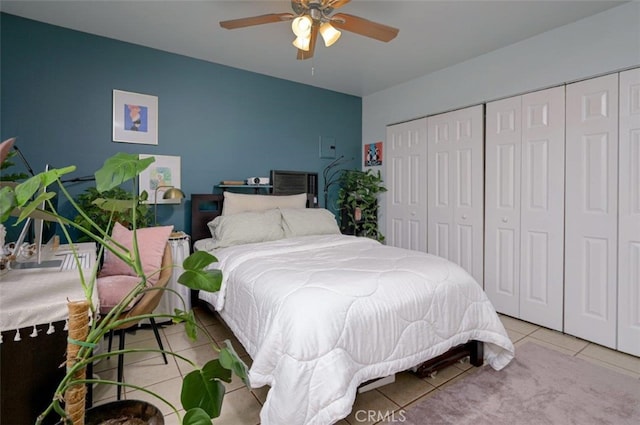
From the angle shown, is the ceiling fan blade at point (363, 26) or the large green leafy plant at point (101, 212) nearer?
the ceiling fan blade at point (363, 26)

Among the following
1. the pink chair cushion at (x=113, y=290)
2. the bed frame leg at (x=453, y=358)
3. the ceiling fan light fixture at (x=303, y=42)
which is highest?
the ceiling fan light fixture at (x=303, y=42)

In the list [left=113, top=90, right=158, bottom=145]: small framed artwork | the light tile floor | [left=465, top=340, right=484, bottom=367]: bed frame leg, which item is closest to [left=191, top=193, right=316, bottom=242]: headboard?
[left=113, top=90, right=158, bottom=145]: small framed artwork

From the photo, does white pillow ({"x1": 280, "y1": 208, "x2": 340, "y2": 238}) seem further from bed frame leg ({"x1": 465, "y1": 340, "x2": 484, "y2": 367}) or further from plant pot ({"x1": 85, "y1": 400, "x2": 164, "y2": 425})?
plant pot ({"x1": 85, "y1": 400, "x2": 164, "y2": 425})

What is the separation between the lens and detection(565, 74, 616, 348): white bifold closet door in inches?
94.3

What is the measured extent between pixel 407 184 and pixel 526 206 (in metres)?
1.37

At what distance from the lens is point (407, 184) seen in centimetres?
396

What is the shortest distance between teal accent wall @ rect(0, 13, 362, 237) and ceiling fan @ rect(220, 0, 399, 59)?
54.5 inches

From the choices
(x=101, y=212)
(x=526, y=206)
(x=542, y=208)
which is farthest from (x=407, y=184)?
(x=101, y=212)

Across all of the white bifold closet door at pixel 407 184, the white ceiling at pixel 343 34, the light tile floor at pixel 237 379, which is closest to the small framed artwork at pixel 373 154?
the white bifold closet door at pixel 407 184

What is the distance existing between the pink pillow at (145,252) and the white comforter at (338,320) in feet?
1.41

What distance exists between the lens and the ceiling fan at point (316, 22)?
1.95 metres

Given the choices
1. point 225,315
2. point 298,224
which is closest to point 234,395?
point 225,315

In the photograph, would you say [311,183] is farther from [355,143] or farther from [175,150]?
[175,150]

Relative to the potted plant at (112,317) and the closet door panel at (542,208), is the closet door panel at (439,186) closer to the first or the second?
the closet door panel at (542,208)
